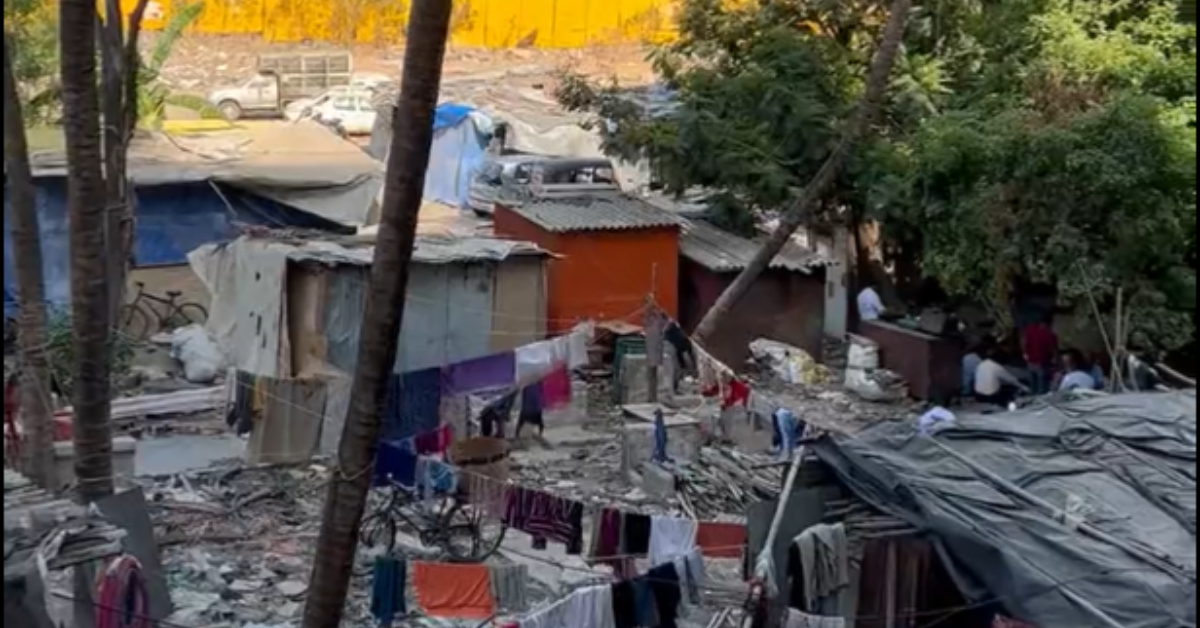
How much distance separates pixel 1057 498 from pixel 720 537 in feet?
7.77

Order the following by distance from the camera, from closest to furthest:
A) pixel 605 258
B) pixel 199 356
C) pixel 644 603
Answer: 1. pixel 644 603
2. pixel 199 356
3. pixel 605 258

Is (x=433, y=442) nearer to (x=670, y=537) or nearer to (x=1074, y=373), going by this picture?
(x=670, y=537)

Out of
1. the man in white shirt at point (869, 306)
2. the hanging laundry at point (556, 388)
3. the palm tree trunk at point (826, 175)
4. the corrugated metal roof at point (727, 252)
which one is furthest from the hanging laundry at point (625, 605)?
the man in white shirt at point (869, 306)

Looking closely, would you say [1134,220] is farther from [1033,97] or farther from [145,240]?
[145,240]

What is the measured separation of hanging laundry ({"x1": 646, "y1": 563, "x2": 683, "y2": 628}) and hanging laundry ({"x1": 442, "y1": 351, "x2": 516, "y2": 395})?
6060 mm

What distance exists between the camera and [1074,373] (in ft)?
54.2

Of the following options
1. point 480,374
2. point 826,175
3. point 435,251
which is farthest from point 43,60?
point 826,175

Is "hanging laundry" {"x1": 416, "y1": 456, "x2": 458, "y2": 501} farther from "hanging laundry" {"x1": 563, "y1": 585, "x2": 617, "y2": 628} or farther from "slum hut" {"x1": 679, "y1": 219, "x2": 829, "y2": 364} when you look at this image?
"slum hut" {"x1": 679, "y1": 219, "x2": 829, "y2": 364}

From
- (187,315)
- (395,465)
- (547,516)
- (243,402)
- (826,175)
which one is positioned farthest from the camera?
(187,315)

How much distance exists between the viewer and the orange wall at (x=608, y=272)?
63.5 ft

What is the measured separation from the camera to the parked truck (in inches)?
1369

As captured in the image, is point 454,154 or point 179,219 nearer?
point 179,219

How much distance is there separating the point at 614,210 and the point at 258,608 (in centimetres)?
963

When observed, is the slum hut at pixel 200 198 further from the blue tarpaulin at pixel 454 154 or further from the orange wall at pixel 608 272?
the blue tarpaulin at pixel 454 154
